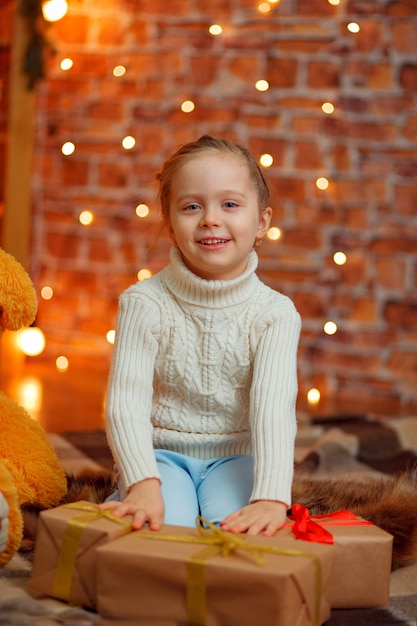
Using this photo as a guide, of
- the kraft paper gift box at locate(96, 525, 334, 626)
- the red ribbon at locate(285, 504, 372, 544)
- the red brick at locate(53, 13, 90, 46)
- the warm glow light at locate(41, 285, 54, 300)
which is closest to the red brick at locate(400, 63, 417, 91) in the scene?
the red brick at locate(53, 13, 90, 46)

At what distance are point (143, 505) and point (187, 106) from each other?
2.11 meters

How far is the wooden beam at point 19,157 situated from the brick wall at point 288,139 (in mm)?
111

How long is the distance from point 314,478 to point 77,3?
2152 millimetres

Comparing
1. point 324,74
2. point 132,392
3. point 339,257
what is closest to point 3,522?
point 132,392

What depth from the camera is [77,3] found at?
306 centimetres

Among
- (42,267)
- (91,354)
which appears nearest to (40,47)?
(42,267)

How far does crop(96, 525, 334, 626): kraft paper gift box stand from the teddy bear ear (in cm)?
45

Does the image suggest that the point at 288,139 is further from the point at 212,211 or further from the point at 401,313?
the point at 212,211

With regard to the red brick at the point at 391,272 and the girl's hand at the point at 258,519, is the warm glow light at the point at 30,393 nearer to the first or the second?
the red brick at the point at 391,272

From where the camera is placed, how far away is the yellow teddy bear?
4.18ft

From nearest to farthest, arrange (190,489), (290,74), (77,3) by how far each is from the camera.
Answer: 1. (190,489)
2. (290,74)
3. (77,3)

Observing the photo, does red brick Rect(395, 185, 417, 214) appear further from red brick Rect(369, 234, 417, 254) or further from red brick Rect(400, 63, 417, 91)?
red brick Rect(400, 63, 417, 91)

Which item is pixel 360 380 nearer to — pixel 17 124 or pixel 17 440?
pixel 17 124

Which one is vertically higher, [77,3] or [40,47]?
[77,3]
